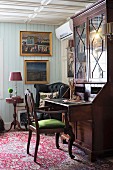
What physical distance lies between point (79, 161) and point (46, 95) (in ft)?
8.15

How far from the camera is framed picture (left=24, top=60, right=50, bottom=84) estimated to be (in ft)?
21.5

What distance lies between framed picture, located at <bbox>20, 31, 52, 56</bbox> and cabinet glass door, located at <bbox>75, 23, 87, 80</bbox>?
2.14 meters

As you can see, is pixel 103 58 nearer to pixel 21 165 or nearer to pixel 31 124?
pixel 31 124

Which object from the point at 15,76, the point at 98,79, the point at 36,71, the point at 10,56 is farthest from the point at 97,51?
the point at 10,56

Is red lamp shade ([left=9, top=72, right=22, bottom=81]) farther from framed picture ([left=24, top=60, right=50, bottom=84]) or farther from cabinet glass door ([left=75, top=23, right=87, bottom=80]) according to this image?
cabinet glass door ([left=75, top=23, right=87, bottom=80])

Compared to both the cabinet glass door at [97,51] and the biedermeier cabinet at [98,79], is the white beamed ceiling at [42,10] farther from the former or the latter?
the cabinet glass door at [97,51]

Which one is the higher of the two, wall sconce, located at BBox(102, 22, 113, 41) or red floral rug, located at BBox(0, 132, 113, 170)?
wall sconce, located at BBox(102, 22, 113, 41)

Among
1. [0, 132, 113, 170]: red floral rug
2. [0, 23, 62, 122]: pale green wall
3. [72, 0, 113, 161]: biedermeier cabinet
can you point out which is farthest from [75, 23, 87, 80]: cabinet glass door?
[0, 23, 62, 122]: pale green wall

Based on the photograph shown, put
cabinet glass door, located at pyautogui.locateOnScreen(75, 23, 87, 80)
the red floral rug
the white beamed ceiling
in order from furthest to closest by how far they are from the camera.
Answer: the white beamed ceiling
cabinet glass door, located at pyautogui.locateOnScreen(75, 23, 87, 80)
the red floral rug

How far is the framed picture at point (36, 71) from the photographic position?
656cm

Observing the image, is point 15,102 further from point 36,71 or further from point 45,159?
point 45,159

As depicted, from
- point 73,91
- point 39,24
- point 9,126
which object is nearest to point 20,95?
point 9,126

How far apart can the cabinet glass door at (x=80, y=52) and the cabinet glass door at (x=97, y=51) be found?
20 cm

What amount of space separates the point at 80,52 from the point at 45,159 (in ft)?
5.96
